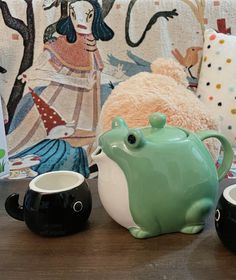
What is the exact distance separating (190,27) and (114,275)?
121cm

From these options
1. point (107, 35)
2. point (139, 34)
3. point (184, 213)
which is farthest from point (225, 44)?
point (184, 213)

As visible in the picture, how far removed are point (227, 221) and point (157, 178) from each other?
0.34 ft

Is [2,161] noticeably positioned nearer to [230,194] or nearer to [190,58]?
[230,194]

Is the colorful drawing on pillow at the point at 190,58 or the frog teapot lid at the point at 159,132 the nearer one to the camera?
the frog teapot lid at the point at 159,132

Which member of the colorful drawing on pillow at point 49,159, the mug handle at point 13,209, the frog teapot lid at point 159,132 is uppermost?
the frog teapot lid at point 159,132

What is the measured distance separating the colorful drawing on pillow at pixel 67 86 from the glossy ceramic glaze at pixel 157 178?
949 mm

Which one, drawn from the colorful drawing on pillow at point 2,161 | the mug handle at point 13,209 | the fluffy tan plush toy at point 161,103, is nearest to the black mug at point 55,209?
the mug handle at point 13,209

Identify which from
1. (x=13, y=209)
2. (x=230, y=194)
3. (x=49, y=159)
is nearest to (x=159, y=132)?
(x=230, y=194)

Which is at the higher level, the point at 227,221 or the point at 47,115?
the point at 227,221

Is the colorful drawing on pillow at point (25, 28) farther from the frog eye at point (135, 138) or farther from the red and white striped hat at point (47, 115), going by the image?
the frog eye at point (135, 138)

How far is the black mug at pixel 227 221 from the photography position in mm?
552

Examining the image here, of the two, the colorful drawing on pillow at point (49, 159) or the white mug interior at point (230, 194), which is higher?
the white mug interior at point (230, 194)

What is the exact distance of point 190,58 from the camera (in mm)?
1589

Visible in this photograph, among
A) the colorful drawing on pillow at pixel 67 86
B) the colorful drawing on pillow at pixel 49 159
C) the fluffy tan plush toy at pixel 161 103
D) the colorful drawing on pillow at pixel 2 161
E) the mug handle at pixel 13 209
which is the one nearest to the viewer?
the mug handle at pixel 13 209
